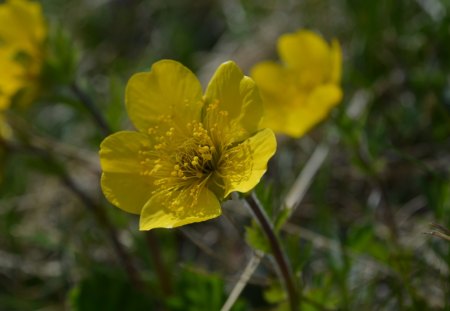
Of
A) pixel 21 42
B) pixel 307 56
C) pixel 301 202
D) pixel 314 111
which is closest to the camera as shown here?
pixel 314 111

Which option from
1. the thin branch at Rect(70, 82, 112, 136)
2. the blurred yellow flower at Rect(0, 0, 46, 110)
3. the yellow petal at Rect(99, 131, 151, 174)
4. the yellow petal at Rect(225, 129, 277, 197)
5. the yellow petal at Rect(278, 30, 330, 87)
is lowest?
the yellow petal at Rect(278, 30, 330, 87)

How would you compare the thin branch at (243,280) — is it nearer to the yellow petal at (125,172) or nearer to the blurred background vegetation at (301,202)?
the blurred background vegetation at (301,202)

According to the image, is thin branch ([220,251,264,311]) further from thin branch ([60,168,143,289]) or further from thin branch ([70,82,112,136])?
thin branch ([70,82,112,136])

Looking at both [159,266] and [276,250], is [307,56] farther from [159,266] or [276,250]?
[276,250]

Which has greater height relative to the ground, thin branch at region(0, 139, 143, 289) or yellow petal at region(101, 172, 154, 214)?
yellow petal at region(101, 172, 154, 214)

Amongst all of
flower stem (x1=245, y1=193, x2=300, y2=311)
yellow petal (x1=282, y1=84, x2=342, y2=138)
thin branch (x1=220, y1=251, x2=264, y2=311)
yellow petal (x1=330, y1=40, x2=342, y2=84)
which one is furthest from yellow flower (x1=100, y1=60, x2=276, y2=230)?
yellow petal (x1=330, y1=40, x2=342, y2=84)

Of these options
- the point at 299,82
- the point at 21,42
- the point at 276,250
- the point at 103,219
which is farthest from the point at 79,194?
the point at 276,250
